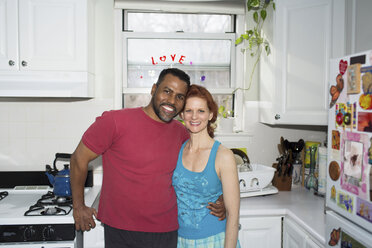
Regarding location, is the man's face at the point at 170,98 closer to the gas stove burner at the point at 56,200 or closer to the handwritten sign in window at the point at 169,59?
the gas stove burner at the point at 56,200

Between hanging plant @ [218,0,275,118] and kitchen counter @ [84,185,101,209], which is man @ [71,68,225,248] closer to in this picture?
kitchen counter @ [84,185,101,209]

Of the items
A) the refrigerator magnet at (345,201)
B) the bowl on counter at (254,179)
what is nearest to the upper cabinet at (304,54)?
the bowl on counter at (254,179)

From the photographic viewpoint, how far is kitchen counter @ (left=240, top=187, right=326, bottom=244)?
164 cm

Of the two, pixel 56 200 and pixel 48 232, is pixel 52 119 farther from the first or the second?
pixel 48 232

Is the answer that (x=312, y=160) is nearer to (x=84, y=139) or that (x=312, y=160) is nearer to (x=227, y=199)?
(x=227, y=199)

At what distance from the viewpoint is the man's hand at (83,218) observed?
166cm

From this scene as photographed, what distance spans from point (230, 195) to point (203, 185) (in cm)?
13

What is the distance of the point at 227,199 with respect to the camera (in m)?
1.38

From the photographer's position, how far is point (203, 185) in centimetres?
141

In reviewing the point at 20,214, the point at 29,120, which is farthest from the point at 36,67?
the point at 20,214

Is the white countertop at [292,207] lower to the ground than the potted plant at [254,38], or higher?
lower

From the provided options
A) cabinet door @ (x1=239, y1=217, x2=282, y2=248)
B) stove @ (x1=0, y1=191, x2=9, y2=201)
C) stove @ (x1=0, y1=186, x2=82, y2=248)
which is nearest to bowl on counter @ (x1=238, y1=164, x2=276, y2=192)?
cabinet door @ (x1=239, y1=217, x2=282, y2=248)

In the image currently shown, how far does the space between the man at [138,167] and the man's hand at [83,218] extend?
0.15 m

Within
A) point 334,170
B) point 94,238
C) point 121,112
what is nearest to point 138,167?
point 121,112
